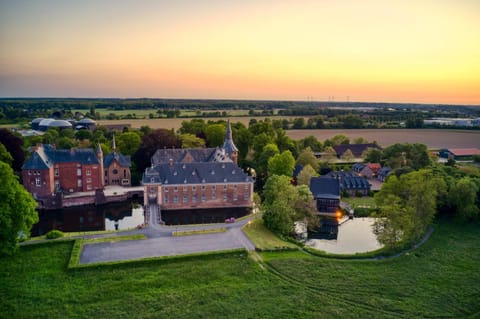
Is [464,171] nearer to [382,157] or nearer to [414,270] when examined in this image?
[382,157]

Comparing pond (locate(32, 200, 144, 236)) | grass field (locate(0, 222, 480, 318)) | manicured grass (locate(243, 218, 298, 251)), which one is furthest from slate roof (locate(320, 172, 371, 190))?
pond (locate(32, 200, 144, 236))

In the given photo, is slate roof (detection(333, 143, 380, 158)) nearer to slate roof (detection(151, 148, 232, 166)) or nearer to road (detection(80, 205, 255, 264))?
slate roof (detection(151, 148, 232, 166))

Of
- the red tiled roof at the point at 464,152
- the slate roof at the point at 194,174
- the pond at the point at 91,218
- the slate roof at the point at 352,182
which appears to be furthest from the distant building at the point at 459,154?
the pond at the point at 91,218

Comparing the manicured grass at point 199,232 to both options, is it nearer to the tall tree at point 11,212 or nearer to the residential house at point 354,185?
the tall tree at point 11,212

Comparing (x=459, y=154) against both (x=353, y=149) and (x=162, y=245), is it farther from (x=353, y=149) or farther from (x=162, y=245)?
(x=162, y=245)

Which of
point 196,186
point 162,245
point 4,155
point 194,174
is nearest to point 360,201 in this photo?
point 196,186

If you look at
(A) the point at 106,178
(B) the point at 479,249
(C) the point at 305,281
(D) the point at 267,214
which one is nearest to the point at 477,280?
(B) the point at 479,249
